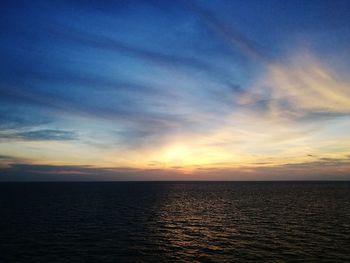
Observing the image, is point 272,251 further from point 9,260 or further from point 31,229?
point 31,229

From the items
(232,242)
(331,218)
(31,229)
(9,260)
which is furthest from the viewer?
(331,218)

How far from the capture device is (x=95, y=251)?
3841 centimetres

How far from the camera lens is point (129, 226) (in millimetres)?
56906

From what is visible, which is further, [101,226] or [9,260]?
[101,226]

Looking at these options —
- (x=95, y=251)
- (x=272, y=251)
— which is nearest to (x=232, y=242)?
(x=272, y=251)

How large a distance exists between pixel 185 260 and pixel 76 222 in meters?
32.1

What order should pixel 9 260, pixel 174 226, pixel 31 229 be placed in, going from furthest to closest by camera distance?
1. pixel 174 226
2. pixel 31 229
3. pixel 9 260

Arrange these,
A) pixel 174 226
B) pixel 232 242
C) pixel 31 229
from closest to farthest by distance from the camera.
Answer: pixel 232 242 → pixel 31 229 → pixel 174 226

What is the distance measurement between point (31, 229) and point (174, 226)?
→ 22874 millimetres

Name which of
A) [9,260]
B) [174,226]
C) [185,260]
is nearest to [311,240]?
[185,260]

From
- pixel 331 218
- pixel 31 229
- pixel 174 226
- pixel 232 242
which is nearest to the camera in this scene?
pixel 232 242

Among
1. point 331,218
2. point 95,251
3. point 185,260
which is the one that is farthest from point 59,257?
point 331,218

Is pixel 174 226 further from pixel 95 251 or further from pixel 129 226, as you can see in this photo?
pixel 95 251

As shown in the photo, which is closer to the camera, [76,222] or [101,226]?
[101,226]
